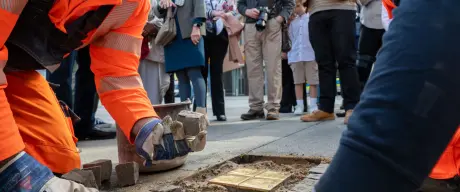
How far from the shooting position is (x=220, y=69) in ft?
14.8

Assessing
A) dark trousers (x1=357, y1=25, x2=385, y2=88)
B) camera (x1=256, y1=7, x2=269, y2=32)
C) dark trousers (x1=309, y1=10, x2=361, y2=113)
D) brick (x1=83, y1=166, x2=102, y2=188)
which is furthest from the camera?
camera (x1=256, y1=7, x2=269, y2=32)

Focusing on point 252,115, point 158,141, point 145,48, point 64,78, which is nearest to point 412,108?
point 158,141

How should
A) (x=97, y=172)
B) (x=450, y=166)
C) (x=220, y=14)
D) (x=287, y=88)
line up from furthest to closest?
Answer: (x=287, y=88), (x=220, y=14), (x=97, y=172), (x=450, y=166)

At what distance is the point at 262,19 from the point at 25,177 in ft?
11.4

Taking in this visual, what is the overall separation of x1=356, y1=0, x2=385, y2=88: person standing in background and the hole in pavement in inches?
90.7

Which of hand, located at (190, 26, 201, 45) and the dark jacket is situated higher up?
the dark jacket

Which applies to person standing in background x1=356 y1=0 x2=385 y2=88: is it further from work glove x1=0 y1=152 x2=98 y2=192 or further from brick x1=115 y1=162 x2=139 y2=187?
work glove x1=0 y1=152 x2=98 y2=192

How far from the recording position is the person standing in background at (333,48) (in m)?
3.64

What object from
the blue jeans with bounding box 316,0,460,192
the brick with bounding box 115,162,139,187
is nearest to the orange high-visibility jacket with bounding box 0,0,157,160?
the brick with bounding box 115,162,139,187

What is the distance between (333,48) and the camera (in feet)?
12.5

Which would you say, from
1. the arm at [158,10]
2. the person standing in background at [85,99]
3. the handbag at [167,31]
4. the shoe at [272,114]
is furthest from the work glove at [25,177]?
the shoe at [272,114]

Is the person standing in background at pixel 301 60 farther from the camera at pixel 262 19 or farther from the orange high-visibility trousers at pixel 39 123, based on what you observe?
the orange high-visibility trousers at pixel 39 123

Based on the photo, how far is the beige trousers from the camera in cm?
439

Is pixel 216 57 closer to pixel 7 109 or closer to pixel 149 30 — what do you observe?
pixel 149 30
